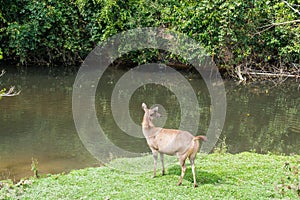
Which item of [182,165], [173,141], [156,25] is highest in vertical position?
[156,25]

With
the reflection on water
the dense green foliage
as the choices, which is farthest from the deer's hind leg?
the dense green foliage

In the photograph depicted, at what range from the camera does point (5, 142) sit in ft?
33.4

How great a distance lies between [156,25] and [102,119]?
723 cm

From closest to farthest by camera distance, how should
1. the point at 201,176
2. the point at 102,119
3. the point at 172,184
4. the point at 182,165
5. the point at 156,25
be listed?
the point at 182,165 → the point at 172,184 → the point at 201,176 → the point at 102,119 → the point at 156,25

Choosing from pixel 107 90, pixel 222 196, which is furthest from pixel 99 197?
pixel 107 90

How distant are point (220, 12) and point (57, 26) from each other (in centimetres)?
757

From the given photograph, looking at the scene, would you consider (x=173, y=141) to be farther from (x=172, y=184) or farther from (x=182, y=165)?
(x=172, y=184)

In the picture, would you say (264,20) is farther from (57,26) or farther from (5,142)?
(5,142)

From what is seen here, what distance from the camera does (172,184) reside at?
6.33 metres

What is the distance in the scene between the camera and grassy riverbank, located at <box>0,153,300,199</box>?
19.7 ft

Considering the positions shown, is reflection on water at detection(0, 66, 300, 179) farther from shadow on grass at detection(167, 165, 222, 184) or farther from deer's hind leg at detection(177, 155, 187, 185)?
deer's hind leg at detection(177, 155, 187, 185)

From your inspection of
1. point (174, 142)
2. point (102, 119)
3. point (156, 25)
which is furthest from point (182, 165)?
point (156, 25)

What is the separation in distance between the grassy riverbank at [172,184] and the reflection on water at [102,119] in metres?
2.10

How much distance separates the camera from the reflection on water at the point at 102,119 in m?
9.54
